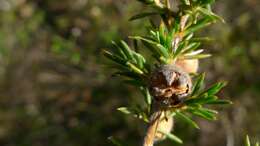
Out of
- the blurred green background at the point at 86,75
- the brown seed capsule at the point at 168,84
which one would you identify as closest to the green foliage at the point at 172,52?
the brown seed capsule at the point at 168,84

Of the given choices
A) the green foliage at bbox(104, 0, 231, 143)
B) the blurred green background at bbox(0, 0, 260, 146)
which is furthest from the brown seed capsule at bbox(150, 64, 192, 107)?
the blurred green background at bbox(0, 0, 260, 146)

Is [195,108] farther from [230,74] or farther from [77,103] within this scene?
[77,103]

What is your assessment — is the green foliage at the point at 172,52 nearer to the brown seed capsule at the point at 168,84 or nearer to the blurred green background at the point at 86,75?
the brown seed capsule at the point at 168,84

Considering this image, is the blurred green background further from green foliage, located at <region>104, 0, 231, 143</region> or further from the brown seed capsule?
the brown seed capsule

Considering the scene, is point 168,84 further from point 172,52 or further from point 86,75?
point 86,75

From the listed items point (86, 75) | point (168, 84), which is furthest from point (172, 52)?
point (86, 75)

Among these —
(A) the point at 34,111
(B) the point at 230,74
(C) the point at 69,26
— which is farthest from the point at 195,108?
(C) the point at 69,26
